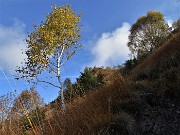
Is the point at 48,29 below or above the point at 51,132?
above

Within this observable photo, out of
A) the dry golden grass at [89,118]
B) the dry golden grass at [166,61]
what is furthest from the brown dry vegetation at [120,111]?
the dry golden grass at [166,61]

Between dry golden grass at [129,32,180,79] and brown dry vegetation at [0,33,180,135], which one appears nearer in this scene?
brown dry vegetation at [0,33,180,135]

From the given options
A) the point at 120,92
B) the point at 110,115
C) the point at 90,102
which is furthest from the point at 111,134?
the point at 120,92

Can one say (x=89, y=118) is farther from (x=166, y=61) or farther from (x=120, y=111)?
(x=166, y=61)

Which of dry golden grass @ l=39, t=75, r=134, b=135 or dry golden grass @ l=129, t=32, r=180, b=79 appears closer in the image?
dry golden grass @ l=39, t=75, r=134, b=135

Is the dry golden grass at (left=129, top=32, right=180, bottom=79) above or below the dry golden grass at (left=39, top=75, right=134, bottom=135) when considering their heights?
above

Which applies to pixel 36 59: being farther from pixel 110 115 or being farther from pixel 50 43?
pixel 110 115

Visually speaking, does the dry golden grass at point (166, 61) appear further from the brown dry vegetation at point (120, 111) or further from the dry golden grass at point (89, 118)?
the dry golden grass at point (89, 118)

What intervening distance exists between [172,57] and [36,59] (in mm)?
17406

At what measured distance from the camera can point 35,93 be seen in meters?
4.47

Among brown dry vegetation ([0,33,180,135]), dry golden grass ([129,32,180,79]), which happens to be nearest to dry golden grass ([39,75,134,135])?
brown dry vegetation ([0,33,180,135])

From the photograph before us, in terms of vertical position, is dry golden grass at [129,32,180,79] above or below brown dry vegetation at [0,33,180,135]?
above

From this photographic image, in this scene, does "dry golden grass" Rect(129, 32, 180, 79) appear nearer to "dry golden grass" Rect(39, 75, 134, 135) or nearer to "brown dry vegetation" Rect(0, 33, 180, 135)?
"brown dry vegetation" Rect(0, 33, 180, 135)

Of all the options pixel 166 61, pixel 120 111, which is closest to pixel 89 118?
pixel 120 111
